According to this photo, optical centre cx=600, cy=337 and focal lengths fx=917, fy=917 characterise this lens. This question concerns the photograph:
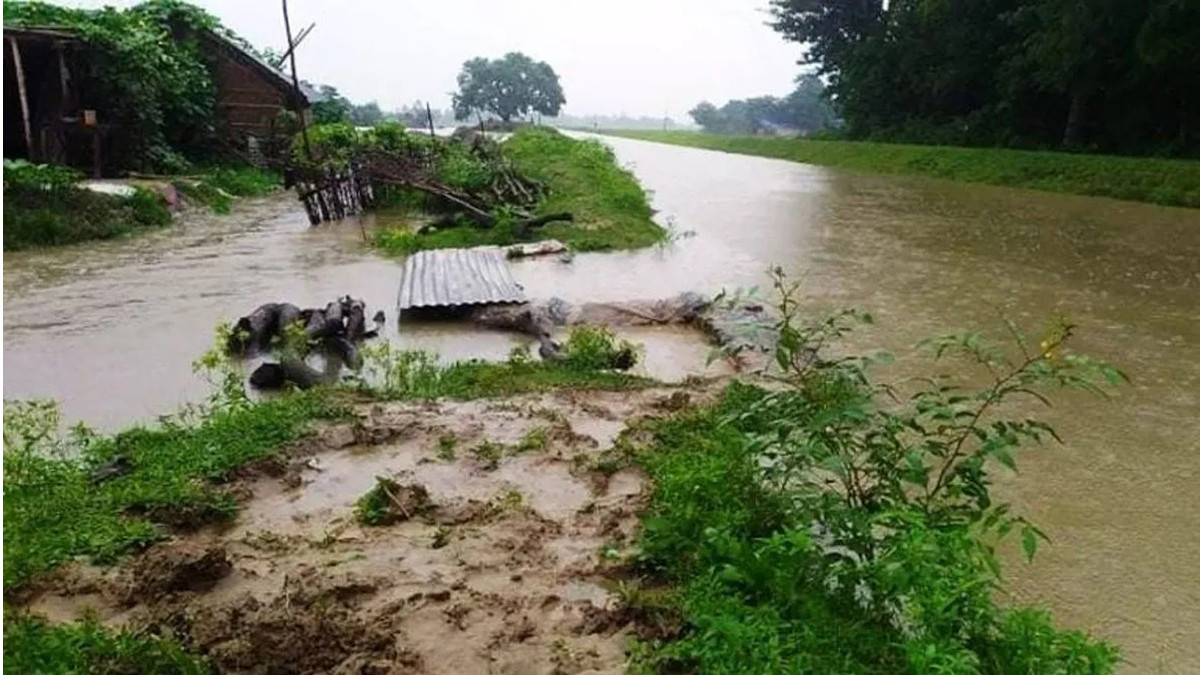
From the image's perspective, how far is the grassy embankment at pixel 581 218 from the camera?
11344 mm

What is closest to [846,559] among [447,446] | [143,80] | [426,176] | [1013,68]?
[447,446]

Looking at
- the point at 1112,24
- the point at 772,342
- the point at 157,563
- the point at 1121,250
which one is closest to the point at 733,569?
the point at 157,563

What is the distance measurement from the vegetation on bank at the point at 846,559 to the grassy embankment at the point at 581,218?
7.95 m

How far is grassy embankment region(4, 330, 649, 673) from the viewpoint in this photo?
2.71 m

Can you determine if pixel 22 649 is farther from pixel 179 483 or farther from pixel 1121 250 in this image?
pixel 1121 250

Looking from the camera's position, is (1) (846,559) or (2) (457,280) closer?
(1) (846,559)

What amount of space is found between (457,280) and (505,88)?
215 feet

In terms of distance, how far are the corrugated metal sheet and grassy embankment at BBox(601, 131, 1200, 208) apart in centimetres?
1271

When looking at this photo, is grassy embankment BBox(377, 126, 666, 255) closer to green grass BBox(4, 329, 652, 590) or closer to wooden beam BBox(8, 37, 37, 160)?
green grass BBox(4, 329, 652, 590)

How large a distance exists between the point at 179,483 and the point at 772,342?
13.0ft

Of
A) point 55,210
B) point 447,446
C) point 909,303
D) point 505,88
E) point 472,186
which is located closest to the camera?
point 447,446

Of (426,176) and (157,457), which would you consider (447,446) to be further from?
(426,176)

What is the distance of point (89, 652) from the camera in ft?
8.84

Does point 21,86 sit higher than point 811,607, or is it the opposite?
point 21,86
